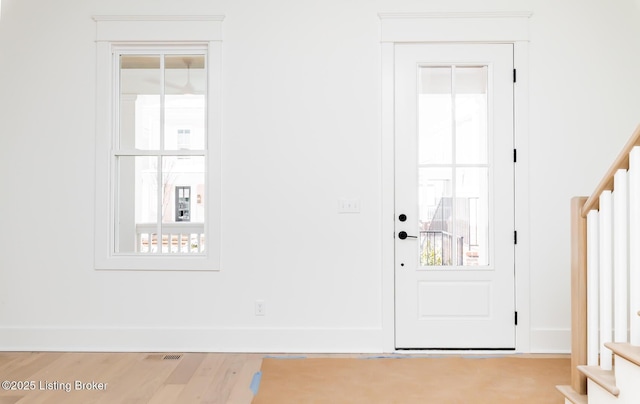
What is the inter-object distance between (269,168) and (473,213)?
5.01 ft

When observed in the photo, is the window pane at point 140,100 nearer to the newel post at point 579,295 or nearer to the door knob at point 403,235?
the door knob at point 403,235

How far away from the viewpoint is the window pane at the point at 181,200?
3523 millimetres

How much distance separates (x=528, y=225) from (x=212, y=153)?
92.1 inches

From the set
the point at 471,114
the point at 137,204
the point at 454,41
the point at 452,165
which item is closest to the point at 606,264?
the point at 452,165

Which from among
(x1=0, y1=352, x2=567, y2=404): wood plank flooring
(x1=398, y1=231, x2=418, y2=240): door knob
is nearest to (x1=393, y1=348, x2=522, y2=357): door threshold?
(x1=0, y1=352, x2=567, y2=404): wood plank flooring

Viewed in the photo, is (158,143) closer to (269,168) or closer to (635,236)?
(269,168)

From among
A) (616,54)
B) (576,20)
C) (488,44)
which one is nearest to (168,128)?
(488,44)

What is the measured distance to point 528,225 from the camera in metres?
3.35

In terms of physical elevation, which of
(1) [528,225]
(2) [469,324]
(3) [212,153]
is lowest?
(2) [469,324]

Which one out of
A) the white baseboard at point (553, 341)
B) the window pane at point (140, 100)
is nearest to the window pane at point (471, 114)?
the white baseboard at point (553, 341)

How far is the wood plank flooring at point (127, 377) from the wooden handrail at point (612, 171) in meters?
1.86

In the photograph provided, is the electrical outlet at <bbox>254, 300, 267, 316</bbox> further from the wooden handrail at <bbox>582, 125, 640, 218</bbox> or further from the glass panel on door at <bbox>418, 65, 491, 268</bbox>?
the wooden handrail at <bbox>582, 125, 640, 218</bbox>

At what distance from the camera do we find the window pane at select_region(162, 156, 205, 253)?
11.6 ft

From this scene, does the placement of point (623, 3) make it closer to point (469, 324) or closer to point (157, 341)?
point (469, 324)
